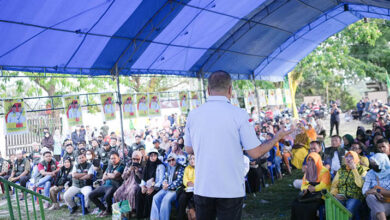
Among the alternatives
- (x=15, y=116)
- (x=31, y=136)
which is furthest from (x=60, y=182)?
(x=31, y=136)

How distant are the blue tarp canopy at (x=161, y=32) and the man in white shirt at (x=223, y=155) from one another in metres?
5.54

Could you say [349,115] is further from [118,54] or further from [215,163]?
[215,163]

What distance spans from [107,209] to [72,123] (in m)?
3.47

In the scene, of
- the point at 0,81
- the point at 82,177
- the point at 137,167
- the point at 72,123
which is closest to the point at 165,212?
the point at 137,167

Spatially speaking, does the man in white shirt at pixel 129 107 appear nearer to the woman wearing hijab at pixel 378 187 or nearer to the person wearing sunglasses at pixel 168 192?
the person wearing sunglasses at pixel 168 192

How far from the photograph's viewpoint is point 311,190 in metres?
5.36

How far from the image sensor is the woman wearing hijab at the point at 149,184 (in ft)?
22.4

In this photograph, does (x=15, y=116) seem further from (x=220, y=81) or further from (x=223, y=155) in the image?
(x=223, y=155)

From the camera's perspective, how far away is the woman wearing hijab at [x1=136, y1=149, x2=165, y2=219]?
6.81 metres

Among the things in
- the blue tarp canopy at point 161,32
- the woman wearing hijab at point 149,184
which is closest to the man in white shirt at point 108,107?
the blue tarp canopy at point 161,32

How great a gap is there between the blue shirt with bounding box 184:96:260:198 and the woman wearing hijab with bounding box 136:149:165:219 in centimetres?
467

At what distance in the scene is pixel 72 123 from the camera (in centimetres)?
997

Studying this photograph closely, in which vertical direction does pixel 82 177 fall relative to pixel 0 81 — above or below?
below

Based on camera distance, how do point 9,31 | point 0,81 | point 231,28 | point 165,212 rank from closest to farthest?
point 165,212 < point 9,31 < point 231,28 < point 0,81
